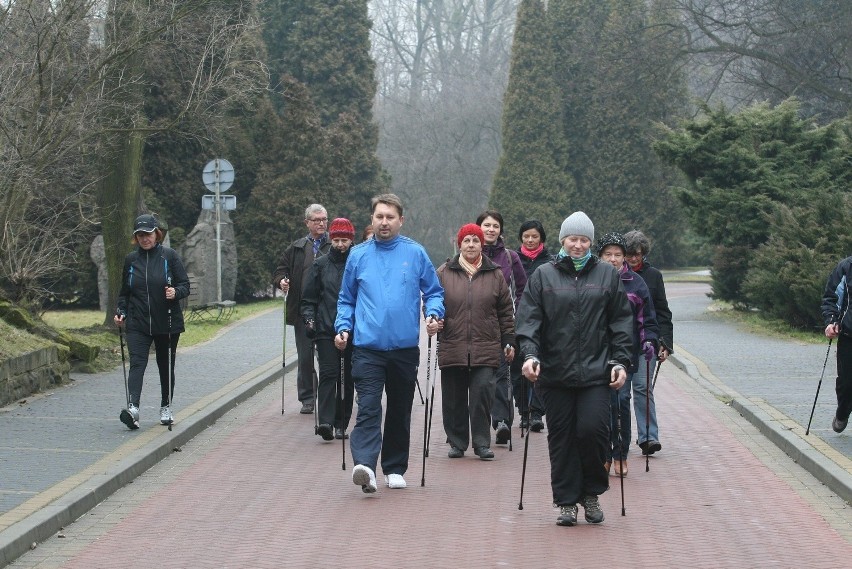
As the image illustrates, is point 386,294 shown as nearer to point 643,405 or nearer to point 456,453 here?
point 456,453

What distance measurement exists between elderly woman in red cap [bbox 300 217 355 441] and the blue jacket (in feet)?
7.92

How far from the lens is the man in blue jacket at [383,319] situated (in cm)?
934

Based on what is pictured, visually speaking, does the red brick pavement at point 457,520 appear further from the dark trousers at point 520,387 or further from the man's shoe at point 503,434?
the dark trousers at point 520,387

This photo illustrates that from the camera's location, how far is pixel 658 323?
422 inches

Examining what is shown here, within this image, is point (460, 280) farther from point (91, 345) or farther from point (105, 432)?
point (91, 345)

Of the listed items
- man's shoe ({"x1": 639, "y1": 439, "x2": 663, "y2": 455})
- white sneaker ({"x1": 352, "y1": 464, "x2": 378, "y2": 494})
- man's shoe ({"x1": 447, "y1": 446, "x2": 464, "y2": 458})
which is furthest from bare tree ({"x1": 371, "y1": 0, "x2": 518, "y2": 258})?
white sneaker ({"x1": 352, "y1": 464, "x2": 378, "y2": 494})

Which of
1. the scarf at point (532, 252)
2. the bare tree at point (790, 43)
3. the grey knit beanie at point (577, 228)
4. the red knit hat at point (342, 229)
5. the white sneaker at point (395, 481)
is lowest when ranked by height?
the white sneaker at point (395, 481)

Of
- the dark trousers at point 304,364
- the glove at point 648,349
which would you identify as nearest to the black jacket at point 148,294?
the dark trousers at point 304,364

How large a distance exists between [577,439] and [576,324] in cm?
68

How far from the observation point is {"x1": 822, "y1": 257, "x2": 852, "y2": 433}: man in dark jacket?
37.2 ft

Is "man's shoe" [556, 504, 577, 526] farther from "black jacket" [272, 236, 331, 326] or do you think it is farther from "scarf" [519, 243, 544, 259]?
"black jacket" [272, 236, 331, 326]

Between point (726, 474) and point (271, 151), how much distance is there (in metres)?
30.7

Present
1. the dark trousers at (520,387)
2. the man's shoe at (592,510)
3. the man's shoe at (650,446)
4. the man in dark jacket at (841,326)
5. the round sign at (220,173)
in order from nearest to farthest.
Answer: the man's shoe at (592,510)
the man's shoe at (650,446)
the man in dark jacket at (841,326)
the dark trousers at (520,387)
the round sign at (220,173)

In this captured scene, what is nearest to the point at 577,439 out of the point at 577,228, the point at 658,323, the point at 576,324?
the point at 576,324
